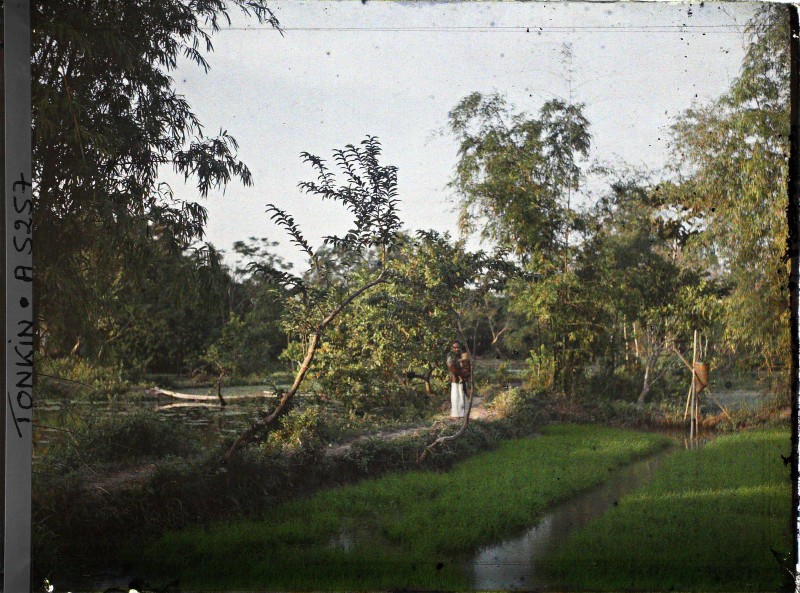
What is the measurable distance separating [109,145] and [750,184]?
3.48m

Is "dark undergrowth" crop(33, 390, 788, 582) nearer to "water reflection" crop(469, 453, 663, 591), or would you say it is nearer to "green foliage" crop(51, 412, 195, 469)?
"green foliage" crop(51, 412, 195, 469)

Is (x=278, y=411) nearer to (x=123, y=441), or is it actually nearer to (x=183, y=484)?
(x=183, y=484)

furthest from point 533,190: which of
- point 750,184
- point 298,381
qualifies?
point 298,381

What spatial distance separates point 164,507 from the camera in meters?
3.52

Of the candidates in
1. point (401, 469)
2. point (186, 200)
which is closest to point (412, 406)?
point (401, 469)

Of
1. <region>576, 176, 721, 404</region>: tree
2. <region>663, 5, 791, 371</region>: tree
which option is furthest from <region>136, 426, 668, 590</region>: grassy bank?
<region>663, 5, 791, 371</region>: tree

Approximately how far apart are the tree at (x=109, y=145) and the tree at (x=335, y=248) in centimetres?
43

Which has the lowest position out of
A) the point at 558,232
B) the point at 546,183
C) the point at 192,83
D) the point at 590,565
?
the point at 590,565

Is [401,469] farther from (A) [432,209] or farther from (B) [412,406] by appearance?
(A) [432,209]

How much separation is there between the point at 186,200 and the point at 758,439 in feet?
11.1

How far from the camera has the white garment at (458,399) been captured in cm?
358

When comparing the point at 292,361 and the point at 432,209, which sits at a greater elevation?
the point at 432,209

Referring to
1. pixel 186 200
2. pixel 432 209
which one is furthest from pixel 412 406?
pixel 186 200

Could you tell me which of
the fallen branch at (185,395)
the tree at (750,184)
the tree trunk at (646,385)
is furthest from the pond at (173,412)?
the tree at (750,184)
